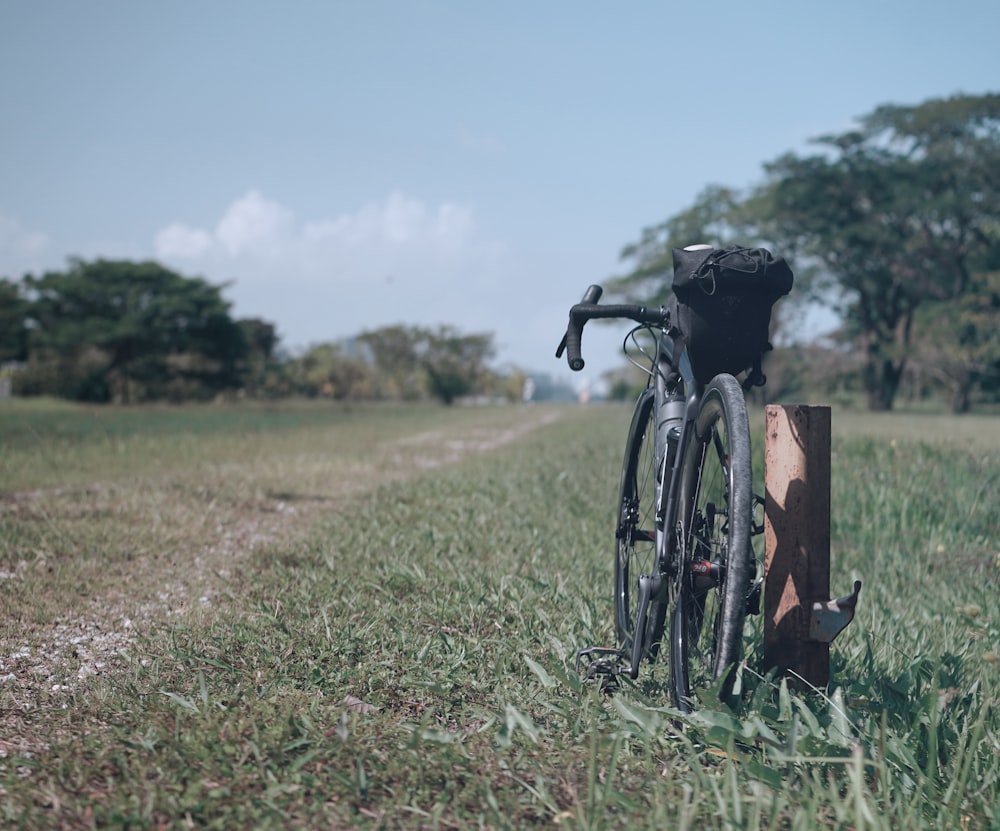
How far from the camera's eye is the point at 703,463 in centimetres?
234

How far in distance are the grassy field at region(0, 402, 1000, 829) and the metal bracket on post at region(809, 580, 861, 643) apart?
0.55ft

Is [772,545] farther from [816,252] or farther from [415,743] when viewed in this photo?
[816,252]

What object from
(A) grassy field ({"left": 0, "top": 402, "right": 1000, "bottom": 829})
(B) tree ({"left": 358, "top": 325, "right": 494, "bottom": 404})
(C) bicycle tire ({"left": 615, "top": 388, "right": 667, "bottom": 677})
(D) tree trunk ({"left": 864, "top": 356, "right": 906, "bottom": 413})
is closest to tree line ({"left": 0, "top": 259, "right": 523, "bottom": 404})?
(B) tree ({"left": 358, "top": 325, "right": 494, "bottom": 404})

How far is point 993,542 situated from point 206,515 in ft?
15.9

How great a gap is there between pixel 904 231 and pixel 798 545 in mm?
34609

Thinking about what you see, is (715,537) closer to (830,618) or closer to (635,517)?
(830,618)

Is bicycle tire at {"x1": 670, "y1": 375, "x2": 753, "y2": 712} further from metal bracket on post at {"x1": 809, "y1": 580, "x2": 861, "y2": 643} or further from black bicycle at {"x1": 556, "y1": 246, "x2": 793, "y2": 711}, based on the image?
metal bracket on post at {"x1": 809, "y1": 580, "x2": 861, "y2": 643}

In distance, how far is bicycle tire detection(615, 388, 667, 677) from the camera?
278 cm

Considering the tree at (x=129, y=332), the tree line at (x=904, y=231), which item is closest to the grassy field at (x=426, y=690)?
the tree line at (x=904, y=231)

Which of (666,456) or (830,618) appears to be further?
(666,456)

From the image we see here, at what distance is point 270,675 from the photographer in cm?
245

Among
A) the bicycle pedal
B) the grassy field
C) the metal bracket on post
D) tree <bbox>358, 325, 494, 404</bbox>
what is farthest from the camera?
tree <bbox>358, 325, 494, 404</bbox>

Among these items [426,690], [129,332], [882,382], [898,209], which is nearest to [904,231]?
[898,209]

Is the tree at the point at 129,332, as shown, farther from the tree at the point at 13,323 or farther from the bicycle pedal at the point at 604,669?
the bicycle pedal at the point at 604,669
